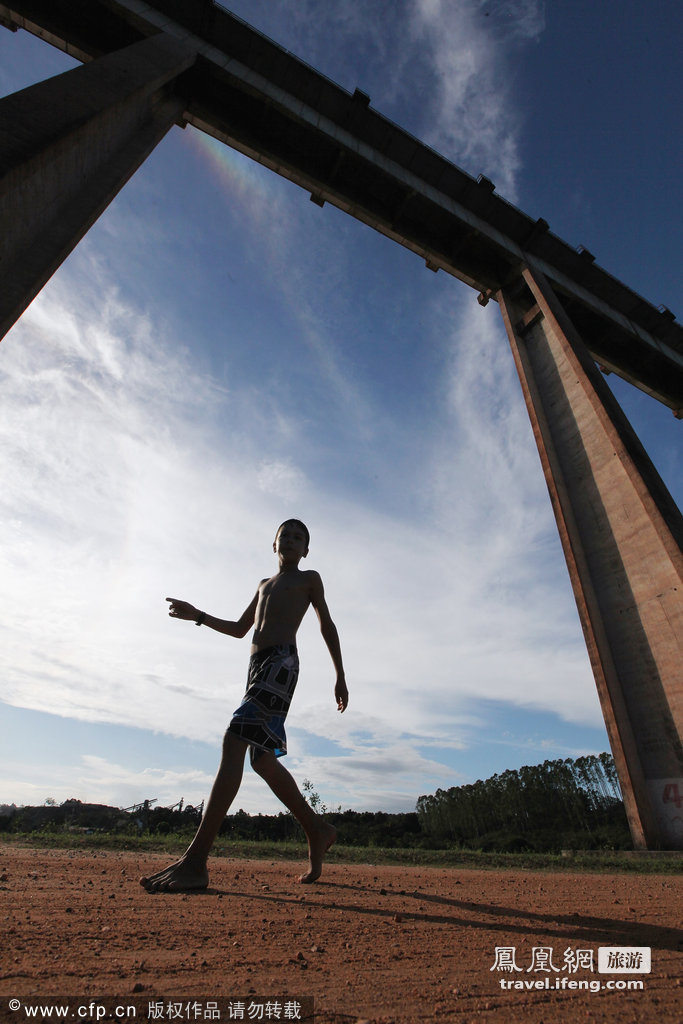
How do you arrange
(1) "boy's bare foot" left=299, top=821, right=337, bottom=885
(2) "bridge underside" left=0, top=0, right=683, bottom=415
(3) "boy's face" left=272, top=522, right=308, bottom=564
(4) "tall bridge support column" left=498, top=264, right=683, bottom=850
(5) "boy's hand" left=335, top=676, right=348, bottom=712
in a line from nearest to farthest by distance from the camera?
(1) "boy's bare foot" left=299, top=821, right=337, bottom=885
(5) "boy's hand" left=335, top=676, right=348, bottom=712
(3) "boy's face" left=272, top=522, right=308, bottom=564
(4) "tall bridge support column" left=498, top=264, right=683, bottom=850
(2) "bridge underside" left=0, top=0, right=683, bottom=415

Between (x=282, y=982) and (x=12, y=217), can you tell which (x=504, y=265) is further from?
(x=282, y=982)

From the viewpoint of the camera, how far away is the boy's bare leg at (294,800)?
106 inches

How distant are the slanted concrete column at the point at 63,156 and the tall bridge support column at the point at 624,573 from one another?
8.07 meters

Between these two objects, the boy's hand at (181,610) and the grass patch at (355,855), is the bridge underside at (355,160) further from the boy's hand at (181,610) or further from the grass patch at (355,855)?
the grass patch at (355,855)

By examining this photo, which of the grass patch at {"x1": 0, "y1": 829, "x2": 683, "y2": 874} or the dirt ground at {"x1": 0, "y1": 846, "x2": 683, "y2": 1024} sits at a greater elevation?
the grass patch at {"x1": 0, "y1": 829, "x2": 683, "y2": 874}

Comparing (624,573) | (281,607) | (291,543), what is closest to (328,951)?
(281,607)

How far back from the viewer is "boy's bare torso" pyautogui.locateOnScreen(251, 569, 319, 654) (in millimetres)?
2967

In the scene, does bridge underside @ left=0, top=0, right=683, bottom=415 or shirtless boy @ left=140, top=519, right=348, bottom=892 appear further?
bridge underside @ left=0, top=0, right=683, bottom=415

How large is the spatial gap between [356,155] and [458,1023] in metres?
13.1

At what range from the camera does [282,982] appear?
1289 millimetres

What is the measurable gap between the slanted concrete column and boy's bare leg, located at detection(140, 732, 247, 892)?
3268mm

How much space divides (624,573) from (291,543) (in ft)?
21.3

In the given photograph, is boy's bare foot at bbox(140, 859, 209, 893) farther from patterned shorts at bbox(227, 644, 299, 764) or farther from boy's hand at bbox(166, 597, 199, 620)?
boy's hand at bbox(166, 597, 199, 620)

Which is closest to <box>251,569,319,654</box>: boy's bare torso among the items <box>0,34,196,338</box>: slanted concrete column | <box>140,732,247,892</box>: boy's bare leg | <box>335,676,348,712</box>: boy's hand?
<box>335,676,348,712</box>: boy's hand
